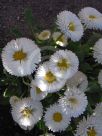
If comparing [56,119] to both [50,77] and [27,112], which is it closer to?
[27,112]

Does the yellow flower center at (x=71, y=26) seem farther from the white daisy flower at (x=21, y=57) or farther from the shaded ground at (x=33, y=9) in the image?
the shaded ground at (x=33, y=9)

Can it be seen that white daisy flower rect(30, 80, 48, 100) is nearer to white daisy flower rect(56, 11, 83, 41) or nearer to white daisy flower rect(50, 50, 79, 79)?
white daisy flower rect(50, 50, 79, 79)

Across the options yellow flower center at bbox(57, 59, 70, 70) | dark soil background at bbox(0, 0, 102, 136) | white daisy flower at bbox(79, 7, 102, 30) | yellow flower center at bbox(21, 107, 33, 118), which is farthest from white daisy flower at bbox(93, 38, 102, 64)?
dark soil background at bbox(0, 0, 102, 136)

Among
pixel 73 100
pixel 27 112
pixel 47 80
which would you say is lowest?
pixel 27 112

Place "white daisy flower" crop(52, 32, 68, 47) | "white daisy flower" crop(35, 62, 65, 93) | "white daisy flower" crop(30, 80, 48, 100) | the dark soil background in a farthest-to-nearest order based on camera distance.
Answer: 1. the dark soil background
2. "white daisy flower" crop(52, 32, 68, 47)
3. "white daisy flower" crop(30, 80, 48, 100)
4. "white daisy flower" crop(35, 62, 65, 93)

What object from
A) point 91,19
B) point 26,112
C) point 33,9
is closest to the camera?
point 26,112

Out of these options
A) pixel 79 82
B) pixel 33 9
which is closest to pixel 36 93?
pixel 79 82

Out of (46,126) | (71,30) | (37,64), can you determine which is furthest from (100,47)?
(46,126)
